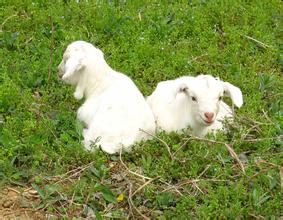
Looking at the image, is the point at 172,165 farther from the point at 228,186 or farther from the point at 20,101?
the point at 20,101

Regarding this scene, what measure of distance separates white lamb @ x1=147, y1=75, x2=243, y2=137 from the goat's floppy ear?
953 mm

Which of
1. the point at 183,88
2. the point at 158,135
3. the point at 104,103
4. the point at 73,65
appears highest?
the point at 73,65

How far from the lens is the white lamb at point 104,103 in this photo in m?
6.85

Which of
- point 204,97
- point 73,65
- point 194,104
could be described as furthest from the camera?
point 73,65

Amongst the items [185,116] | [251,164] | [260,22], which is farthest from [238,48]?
[251,164]

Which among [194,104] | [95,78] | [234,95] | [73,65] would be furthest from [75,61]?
[234,95]

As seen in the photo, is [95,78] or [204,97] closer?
[204,97]

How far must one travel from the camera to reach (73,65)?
7258 millimetres

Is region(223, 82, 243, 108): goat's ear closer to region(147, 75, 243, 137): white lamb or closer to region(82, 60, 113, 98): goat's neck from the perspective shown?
region(147, 75, 243, 137): white lamb

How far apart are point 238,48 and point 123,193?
12.1 ft

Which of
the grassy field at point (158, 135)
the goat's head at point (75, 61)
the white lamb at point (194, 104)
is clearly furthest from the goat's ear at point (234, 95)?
the goat's head at point (75, 61)

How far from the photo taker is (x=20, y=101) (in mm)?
7703

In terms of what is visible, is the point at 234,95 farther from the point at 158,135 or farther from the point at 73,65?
the point at 73,65

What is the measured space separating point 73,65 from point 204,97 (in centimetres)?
145
